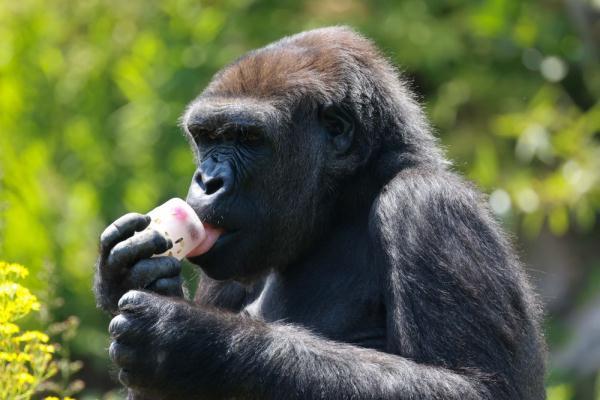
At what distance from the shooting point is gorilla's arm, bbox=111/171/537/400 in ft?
12.6

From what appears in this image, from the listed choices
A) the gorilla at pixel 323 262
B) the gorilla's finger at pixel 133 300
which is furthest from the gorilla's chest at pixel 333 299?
the gorilla's finger at pixel 133 300

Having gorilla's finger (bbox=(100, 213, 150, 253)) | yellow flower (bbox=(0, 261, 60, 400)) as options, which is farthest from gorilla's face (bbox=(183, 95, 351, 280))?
yellow flower (bbox=(0, 261, 60, 400))

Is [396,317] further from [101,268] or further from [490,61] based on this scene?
[490,61]

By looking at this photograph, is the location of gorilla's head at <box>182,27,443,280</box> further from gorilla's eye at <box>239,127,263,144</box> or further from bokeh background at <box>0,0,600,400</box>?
bokeh background at <box>0,0,600,400</box>

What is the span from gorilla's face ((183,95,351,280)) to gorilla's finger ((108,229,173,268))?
360mm

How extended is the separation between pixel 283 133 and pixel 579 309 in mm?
6665

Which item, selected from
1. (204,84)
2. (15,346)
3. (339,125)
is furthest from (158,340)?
(204,84)

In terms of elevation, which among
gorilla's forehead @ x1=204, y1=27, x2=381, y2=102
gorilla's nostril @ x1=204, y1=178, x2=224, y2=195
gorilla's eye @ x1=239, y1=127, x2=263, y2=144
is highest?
gorilla's forehead @ x1=204, y1=27, x2=381, y2=102

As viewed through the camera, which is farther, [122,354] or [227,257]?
[227,257]

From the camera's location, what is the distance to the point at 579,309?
10602 millimetres

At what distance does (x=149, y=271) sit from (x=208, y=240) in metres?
0.41

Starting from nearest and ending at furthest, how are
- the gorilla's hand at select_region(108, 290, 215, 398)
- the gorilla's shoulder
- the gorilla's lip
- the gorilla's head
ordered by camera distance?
1. the gorilla's hand at select_region(108, 290, 215, 398)
2. the gorilla's shoulder
3. the gorilla's lip
4. the gorilla's head

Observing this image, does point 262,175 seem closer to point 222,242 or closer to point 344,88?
point 222,242

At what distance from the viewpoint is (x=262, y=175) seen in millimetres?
4605
